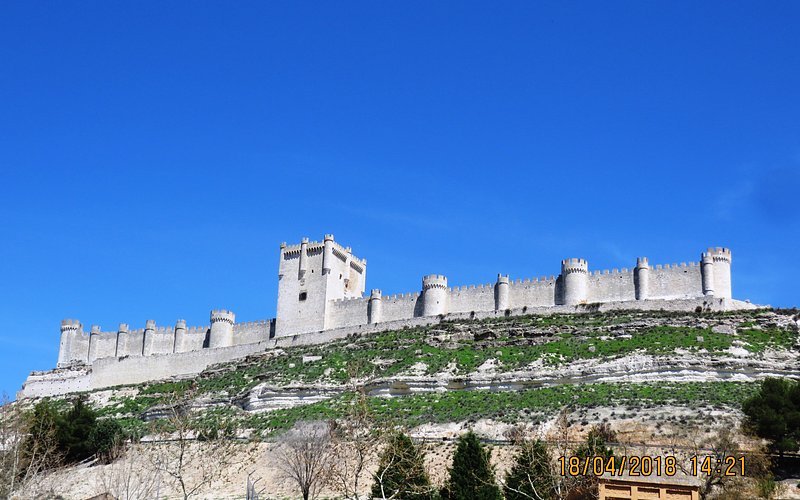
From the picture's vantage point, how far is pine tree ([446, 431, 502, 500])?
3416 cm

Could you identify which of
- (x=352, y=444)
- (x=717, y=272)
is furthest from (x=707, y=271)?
(x=352, y=444)

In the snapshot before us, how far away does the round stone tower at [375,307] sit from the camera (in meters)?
77.4

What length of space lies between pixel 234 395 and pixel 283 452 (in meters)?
20.3

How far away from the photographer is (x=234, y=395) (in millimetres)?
64750

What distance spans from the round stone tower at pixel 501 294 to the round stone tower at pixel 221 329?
932 inches

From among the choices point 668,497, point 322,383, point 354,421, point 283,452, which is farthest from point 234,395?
point 668,497

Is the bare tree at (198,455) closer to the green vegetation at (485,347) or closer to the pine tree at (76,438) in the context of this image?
the pine tree at (76,438)

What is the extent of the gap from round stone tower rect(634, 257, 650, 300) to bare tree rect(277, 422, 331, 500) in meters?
29.2

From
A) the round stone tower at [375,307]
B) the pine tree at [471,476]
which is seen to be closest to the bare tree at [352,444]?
the pine tree at [471,476]

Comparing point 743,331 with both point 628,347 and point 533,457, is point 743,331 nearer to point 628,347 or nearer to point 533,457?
point 628,347

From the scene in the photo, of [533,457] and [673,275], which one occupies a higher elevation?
[673,275]

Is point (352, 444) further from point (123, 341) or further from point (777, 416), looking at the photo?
point (123, 341)

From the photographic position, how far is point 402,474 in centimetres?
3653

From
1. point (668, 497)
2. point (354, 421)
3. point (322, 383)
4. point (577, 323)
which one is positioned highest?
point (577, 323)
